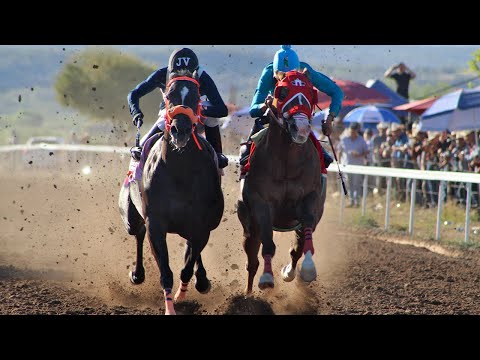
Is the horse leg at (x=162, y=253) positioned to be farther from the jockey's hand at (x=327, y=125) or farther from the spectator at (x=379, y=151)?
the spectator at (x=379, y=151)

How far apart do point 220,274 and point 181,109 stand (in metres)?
3.55

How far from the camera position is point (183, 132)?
709cm

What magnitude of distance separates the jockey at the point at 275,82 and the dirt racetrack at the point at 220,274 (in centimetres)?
145

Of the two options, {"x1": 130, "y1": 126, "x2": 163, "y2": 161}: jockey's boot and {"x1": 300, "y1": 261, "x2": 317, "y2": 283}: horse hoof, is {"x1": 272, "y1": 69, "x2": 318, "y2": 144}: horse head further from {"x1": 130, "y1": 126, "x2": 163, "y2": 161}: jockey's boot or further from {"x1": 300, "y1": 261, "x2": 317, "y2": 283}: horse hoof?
{"x1": 130, "y1": 126, "x2": 163, "y2": 161}: jockey's boot

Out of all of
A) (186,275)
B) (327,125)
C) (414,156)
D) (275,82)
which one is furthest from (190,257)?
(414,156)

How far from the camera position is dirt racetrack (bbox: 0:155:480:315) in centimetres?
856

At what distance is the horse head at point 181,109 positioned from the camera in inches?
279

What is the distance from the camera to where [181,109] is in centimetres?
718

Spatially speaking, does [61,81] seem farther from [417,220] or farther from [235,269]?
[235,269]

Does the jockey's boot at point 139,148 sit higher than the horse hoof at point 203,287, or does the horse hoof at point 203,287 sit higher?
the jockey's boot at point 139,148

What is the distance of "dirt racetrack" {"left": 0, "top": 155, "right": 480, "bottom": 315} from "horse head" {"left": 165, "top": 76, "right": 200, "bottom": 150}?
181 centimetres

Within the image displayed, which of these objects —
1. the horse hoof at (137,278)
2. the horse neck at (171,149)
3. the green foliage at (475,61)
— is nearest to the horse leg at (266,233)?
the horse neck at (171,149)

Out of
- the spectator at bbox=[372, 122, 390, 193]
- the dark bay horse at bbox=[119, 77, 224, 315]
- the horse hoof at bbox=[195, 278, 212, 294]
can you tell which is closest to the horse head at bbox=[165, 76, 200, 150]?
the dark bay horse at bbox=[119, 77, 224, 315]

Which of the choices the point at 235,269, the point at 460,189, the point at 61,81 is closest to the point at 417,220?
the point at 460,189
